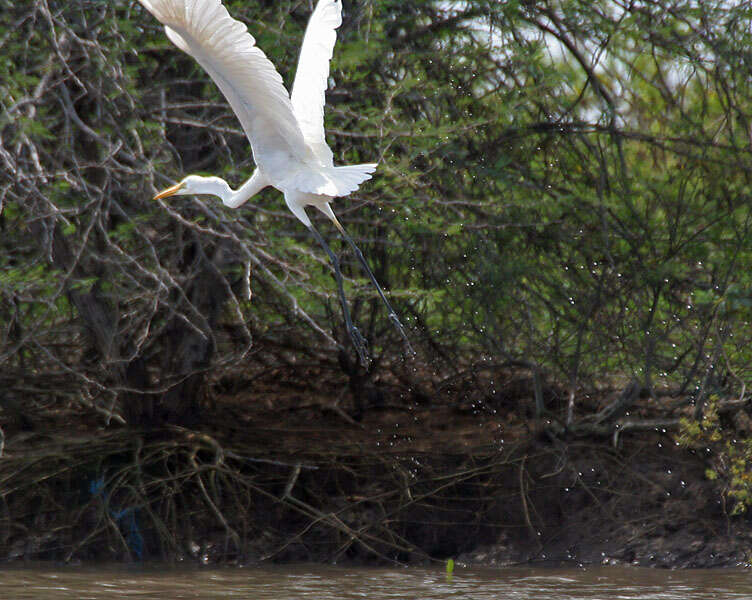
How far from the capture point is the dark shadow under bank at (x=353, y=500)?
716cm

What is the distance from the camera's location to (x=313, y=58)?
18.0 ft

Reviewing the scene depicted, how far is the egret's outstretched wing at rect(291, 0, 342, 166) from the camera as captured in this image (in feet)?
17.9

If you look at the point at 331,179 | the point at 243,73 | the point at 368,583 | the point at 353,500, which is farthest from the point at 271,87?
the point at 353,500

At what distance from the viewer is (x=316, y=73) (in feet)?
18.0

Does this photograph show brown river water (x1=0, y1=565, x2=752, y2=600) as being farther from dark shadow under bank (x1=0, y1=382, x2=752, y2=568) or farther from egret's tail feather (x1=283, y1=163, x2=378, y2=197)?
egret's tail feather (x1=283, y1=163, x2=378, y2=197)

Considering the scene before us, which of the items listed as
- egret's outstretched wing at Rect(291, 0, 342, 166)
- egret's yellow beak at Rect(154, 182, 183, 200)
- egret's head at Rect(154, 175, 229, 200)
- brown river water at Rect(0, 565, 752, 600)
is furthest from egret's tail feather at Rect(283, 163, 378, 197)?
brown river water at Rect(0, 565, 752, 600)

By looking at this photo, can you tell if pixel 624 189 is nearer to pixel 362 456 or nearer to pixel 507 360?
pixel 507 360

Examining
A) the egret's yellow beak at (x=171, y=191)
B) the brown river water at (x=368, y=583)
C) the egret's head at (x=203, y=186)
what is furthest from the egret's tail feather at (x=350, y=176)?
the brown river water at (x=368, y=583)

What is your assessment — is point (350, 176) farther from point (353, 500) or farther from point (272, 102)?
point (353, 500)

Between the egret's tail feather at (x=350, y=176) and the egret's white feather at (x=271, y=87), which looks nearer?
the egret's white feather at (x=271, y=87)

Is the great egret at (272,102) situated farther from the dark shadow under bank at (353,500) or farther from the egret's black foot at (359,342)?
the dark shadow under bank at (353,500)

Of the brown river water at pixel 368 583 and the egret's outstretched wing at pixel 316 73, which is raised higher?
the egret's outstretched wing at pixel 316 73

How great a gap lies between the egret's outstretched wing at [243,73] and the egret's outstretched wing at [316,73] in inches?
4.8

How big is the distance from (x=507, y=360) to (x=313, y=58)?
9.48ft
